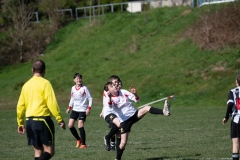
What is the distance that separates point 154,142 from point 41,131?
693 cm

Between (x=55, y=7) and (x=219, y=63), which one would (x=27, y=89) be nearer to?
(x=219, y=63)

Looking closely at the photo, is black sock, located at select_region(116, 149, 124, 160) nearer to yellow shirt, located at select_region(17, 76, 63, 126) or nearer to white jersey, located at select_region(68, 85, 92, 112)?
yellow shirt, located at select_region(17, 76, 63, 126)

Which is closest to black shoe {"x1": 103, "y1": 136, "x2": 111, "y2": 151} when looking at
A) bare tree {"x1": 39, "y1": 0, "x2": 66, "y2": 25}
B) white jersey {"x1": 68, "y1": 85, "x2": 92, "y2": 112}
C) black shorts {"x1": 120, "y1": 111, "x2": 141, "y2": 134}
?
black shorts {"x1": 120, "y1": 111, "x2": 141, "y2": 134}

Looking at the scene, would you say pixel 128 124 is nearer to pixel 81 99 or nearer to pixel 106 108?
pixel 106 108

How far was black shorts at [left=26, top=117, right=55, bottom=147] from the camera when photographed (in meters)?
9.40

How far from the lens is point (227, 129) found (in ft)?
61.1

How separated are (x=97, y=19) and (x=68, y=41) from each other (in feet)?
11.8

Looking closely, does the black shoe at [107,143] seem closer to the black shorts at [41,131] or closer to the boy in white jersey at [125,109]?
the boy in white jersey at [125,109]

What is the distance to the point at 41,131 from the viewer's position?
9422 millimetres

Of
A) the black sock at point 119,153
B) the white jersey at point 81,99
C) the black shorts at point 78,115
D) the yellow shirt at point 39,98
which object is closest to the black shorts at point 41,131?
the yellow shirt at point 39,98

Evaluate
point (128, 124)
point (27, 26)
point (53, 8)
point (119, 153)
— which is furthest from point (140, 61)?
point (119, 153)

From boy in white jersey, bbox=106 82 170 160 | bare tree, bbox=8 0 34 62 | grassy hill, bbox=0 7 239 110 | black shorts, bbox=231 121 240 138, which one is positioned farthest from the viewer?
bare tree, bbox=8 0 34 62

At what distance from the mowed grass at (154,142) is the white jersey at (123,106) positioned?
940 millimetres

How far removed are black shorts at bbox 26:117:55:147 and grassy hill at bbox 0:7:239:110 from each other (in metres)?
23.3
